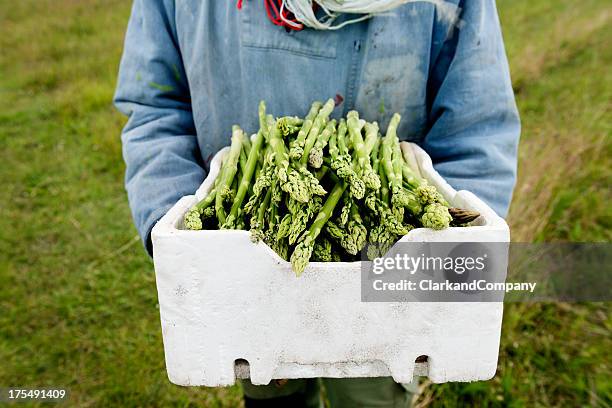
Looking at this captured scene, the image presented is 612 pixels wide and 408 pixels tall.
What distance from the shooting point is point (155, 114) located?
86.5 inches

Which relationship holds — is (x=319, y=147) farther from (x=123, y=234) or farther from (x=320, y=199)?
(x=123, y=234)

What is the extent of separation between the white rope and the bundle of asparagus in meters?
0.39

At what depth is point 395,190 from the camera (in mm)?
1562

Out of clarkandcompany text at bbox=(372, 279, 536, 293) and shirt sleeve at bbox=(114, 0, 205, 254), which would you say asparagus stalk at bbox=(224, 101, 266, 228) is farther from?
clarkandcompany text at bbox=(372, 279, 536, 293)

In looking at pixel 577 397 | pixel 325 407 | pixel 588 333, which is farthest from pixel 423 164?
pixel 588 333

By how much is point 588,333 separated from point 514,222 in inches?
33.6

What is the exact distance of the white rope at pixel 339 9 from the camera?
1.80m

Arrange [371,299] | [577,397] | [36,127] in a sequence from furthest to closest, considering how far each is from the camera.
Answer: [36,127] < [577,397] < [371,299]

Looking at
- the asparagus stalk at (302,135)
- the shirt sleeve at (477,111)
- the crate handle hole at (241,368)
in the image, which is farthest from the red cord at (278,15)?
the crate handle hole at (241,368)

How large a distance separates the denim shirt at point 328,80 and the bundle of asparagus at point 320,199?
1.11 feet

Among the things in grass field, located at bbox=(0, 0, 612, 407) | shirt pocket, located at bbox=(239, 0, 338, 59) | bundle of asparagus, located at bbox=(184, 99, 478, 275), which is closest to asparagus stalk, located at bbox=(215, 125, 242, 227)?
bundle of asparagus, located at bbox=(184, 99, 478, 275)

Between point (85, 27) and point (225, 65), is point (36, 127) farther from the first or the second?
point (225, 65)

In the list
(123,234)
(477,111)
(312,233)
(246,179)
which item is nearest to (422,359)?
(312,233)

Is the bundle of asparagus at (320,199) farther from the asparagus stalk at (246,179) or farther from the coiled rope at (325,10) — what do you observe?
the coiled rope at (325,10)
